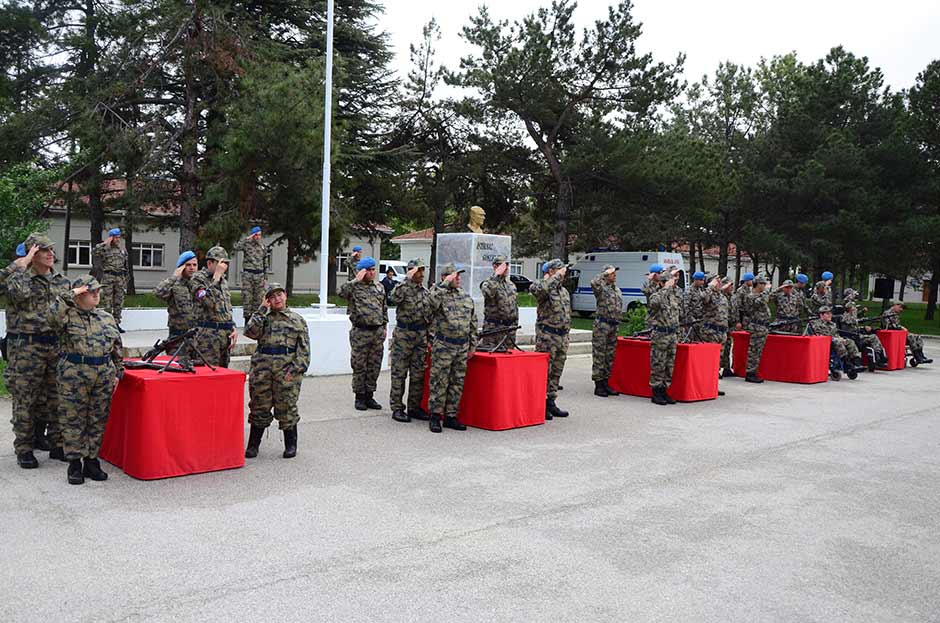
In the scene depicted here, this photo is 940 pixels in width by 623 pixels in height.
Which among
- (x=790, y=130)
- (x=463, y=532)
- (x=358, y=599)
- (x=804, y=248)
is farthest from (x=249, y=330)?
(x=790, y=130)

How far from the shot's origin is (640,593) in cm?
425

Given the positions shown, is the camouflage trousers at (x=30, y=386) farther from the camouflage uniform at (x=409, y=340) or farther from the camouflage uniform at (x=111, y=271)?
the camouflage uniform at (x=111, y=271)

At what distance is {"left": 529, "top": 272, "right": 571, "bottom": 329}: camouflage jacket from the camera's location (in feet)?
31.1

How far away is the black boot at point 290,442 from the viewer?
7.04 meters

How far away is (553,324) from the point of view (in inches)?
379

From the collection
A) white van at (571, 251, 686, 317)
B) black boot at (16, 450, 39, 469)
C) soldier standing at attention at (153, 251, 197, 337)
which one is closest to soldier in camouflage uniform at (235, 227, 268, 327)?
soldier standing at attention at (153, 251, 197, 337)

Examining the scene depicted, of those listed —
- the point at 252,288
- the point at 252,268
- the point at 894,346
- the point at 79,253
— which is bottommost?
the point at 894,346

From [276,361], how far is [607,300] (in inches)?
217

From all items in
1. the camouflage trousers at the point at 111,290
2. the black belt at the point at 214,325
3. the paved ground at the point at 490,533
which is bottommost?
the paved ground at the point at 490,533

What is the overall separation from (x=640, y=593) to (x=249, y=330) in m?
3.95

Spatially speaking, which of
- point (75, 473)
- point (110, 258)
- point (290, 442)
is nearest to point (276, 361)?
point (290, 442)

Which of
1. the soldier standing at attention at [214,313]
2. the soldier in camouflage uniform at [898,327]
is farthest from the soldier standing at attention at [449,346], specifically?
the soldier in camouflage uniform at [898,327]

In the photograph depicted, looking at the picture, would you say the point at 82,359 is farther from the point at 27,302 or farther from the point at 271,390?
the point at 271,390

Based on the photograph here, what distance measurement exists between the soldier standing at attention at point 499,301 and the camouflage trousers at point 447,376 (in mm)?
985
